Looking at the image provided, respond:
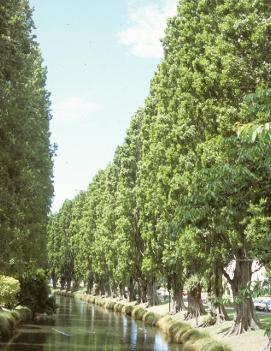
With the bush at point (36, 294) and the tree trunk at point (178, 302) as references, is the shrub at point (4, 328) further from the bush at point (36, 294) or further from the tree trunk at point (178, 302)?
the tree trunk at point (178, 302)

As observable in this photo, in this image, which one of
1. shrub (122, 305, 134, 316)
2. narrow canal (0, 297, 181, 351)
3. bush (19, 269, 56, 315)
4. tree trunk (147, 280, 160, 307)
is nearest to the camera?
narrow canal (0, 297, 181, 351)

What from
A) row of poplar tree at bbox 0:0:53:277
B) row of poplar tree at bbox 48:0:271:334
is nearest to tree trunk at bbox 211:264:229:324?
row of poplar tree at bbox 48:0:271:334

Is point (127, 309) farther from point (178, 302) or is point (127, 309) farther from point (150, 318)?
point (178, 302)

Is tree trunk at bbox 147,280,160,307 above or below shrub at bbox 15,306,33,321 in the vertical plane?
above

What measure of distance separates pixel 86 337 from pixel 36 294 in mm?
12248

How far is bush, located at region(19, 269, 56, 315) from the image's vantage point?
47.4 m

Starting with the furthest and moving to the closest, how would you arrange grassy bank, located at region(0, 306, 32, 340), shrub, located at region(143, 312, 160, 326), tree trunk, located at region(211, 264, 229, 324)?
shrub, located at region(143, 312, 160, 326) → grassy bank, located at region(0, 306, 32, 340) → tree trunk, located at region(211, 264, 229, 324)

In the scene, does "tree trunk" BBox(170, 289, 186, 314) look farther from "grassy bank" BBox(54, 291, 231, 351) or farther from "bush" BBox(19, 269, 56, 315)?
"bush" BBox(19, 269, 56, 315)

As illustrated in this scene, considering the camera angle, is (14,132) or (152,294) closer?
(14,132)

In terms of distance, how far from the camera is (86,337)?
37344mm

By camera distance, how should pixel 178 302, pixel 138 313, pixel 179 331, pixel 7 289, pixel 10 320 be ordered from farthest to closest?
pixel 138 313, pixel 178 302, pixel 7 289, pixel 10 320, pixel 179 331

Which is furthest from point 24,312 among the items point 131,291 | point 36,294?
point 131,291

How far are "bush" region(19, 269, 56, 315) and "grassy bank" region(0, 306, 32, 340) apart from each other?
4.81ft

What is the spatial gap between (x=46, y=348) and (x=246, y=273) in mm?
11516
